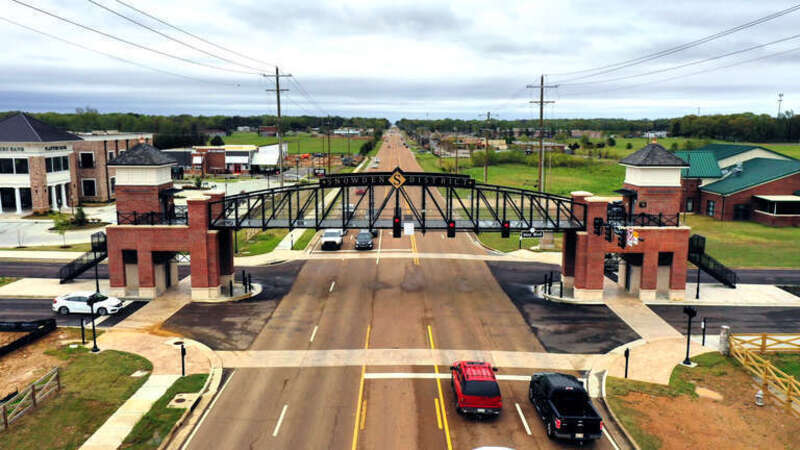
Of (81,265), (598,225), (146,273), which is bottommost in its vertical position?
(81,265)

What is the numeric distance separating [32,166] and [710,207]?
8687cm

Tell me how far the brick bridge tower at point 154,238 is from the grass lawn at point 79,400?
9.88 metres

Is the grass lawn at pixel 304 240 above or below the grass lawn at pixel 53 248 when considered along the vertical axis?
below

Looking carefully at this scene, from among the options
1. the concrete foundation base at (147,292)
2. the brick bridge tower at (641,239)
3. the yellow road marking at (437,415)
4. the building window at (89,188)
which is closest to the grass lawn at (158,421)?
the yellow road marking at (437,415)

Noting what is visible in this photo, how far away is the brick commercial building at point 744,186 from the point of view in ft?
231

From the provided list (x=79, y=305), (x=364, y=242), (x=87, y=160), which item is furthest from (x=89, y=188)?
(x=79, y=305)

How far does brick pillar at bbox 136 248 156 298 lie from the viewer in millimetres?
40094

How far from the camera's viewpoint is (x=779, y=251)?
56.5 metres

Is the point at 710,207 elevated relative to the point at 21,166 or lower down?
lower down

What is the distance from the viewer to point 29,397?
80.5 feet

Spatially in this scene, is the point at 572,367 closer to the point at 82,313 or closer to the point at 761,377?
the point at 761,377

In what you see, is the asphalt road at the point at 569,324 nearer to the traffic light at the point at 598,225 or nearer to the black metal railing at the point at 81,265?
the traffic light at the point at 598,225

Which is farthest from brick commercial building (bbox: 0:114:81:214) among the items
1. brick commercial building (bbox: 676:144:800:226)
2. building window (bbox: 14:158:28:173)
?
brick commercial building (bbox: 676:144:800:226)

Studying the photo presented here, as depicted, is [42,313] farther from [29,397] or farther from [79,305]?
[29,397]
